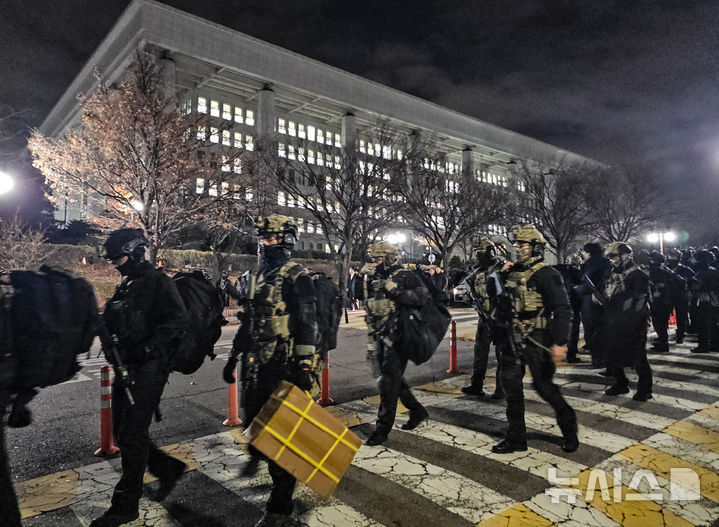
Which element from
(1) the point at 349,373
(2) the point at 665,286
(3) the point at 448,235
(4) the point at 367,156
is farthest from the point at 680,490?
(3) the point at 448,235

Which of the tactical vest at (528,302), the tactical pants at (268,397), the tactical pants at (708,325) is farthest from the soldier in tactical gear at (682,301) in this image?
the tactical pants at (268,397)

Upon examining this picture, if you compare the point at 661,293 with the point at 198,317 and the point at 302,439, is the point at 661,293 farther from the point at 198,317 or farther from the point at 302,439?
the point at 198,317

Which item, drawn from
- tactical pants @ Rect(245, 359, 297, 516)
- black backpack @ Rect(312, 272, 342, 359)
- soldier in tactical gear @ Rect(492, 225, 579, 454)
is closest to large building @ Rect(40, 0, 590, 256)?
soldier in tactical gear @ Rect(492, 225, 579, 454)

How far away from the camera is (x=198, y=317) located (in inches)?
150

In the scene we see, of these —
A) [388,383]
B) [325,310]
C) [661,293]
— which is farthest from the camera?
[661,293]

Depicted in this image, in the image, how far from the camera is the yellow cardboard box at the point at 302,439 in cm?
270

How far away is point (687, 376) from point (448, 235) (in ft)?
68.1

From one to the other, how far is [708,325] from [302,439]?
10.1 m

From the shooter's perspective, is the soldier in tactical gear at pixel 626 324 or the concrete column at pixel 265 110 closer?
the soldier in tactical gear at pixel 626 324

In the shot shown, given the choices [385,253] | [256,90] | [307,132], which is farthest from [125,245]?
[307,132]

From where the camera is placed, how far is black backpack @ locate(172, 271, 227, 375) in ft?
12.1

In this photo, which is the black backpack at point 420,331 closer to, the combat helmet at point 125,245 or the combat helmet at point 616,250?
the combat helmet at point 125,245

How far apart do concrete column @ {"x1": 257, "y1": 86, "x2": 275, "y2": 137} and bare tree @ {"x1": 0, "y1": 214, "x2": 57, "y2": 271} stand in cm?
2531

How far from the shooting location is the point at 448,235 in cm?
2783
